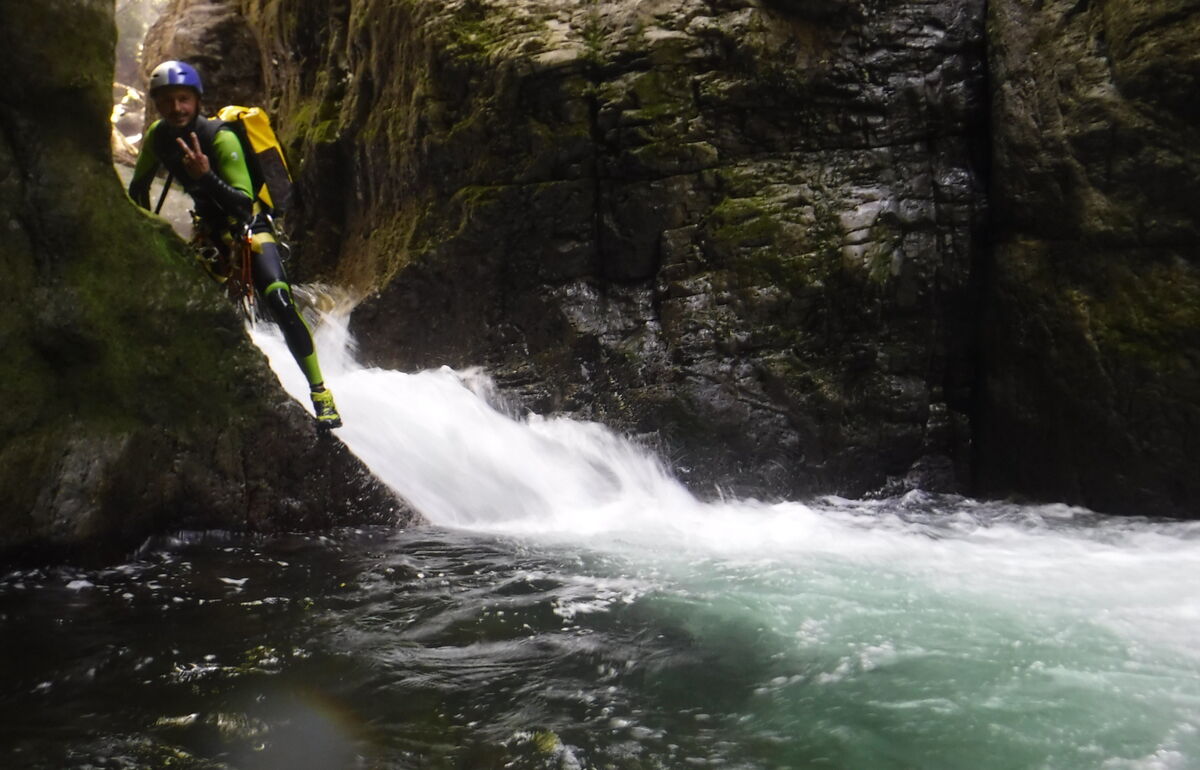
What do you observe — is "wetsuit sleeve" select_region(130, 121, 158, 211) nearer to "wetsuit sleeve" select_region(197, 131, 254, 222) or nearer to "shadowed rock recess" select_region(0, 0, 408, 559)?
"wetsuit sleeve" select_region(197, 131, 254, 222)

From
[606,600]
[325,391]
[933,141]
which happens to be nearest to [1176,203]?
[933,141]

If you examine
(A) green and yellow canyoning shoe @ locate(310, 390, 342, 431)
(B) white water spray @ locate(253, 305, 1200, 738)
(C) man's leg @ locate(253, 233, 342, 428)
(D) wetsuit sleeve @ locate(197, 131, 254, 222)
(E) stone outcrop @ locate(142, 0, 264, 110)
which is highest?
(E) stone outcrop @ locate(142, 0, 264, 110)

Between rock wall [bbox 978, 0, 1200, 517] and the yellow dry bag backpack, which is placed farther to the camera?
rock wall [bbox 978, 0, 1200, 517]

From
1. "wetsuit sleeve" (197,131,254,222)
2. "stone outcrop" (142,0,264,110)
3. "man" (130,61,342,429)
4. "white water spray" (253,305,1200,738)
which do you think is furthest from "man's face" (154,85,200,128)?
"stone outcrop" (142,0,264,110)

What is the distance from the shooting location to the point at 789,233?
786cm

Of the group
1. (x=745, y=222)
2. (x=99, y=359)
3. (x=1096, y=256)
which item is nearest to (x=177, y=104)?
(x=99, y=359)

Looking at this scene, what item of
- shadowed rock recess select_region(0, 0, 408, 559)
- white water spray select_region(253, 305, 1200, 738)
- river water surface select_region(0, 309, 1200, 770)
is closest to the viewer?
river water surface select_region(0, 309, 1200, 770)

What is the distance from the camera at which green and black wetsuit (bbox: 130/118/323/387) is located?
5855 mm

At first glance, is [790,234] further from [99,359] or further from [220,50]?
[220,50]

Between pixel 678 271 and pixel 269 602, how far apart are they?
16.1 feet

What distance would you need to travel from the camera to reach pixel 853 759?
10.4 ft

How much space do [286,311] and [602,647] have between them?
3395mm

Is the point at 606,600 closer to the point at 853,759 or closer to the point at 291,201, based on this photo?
the point at 853,759

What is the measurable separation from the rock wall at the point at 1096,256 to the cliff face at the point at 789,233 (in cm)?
3
